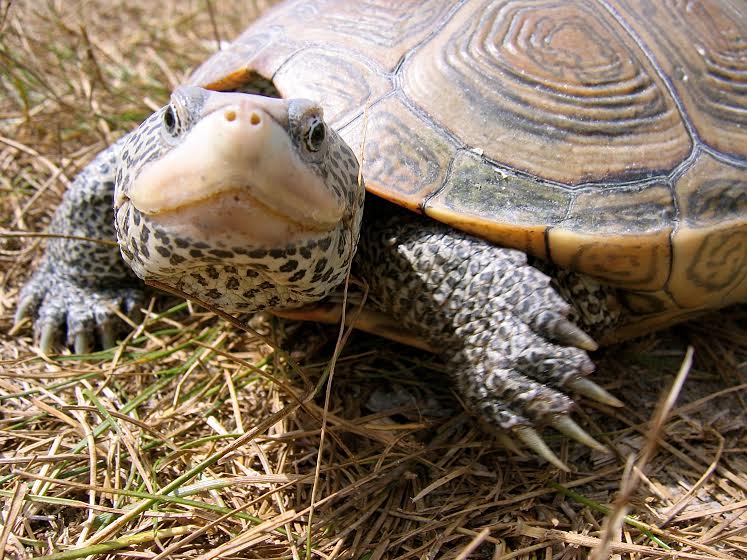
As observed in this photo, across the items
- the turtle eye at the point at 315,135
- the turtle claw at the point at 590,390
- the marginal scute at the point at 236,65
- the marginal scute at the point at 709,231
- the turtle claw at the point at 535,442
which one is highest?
the turtle eye at the point at 315,135

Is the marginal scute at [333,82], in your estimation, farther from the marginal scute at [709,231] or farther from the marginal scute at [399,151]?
the marginal scute at [709,231]

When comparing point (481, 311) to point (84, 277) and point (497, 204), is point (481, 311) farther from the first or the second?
point (84, 277)

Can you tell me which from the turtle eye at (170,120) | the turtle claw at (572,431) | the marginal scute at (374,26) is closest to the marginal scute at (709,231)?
the turtle claw at (572,431)

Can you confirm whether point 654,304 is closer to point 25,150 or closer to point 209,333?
point 209,333

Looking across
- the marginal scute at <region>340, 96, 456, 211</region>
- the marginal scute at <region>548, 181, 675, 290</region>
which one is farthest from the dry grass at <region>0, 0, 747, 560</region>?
the marginal scute at <region>340, 96, 456, 211</region>

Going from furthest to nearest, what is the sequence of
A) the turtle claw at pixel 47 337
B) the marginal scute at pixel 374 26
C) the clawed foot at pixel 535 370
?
the turtle claw at pixel 47 337
the marginal scute at pixel 374 26
the clawed foot at pixel 535 370

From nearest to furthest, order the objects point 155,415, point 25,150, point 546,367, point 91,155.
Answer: point 546,367 < point 155,415 < point 25,150 < point 91,155

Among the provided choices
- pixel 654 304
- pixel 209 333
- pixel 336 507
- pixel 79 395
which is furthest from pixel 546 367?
pixel 79 395
